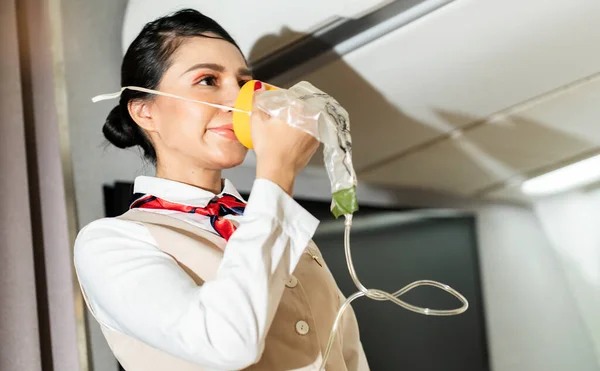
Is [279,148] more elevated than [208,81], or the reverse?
[208,81]

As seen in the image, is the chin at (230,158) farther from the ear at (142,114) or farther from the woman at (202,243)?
the ear at (142,114)

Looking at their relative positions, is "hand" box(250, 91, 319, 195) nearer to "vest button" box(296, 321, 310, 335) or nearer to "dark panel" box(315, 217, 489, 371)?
"vest button" box(296, 321, 310, 335)

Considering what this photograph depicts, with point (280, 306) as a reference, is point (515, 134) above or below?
above

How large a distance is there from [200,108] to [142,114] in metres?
0.13

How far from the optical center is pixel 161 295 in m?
0.75

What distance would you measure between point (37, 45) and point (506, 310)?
4.45 feet

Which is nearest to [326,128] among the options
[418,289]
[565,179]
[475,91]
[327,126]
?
[327,126]

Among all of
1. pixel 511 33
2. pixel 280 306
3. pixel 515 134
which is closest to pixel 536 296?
pixel 515 134

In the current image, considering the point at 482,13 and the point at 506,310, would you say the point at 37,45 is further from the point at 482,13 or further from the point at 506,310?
the point at 506,310

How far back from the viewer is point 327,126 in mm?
851

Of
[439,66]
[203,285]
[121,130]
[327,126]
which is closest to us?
[203,285]

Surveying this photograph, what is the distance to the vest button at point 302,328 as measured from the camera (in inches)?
34.3

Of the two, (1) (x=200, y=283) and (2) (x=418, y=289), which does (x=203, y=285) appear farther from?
(2) (x=418, y=289)

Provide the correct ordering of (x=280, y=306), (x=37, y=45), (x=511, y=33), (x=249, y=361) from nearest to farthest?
(x=249, y=361)
(x=280, y=306)
(x=511, y=33)
(x=37, y=45)
